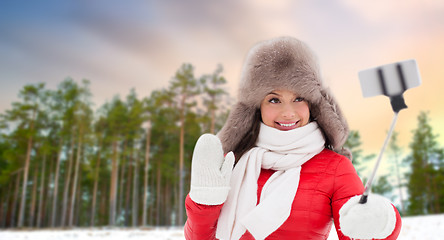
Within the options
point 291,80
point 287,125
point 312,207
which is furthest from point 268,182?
point 291,80

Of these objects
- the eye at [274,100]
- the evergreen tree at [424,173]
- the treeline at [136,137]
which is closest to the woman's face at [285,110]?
the eye at [274,100]

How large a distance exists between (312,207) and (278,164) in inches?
11.9

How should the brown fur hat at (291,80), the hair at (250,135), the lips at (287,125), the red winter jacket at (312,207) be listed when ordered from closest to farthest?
the red winter jacket at (312,207)
the brown fur hat at (291,80)
the lips at (287,125)
the hair at (250,135)

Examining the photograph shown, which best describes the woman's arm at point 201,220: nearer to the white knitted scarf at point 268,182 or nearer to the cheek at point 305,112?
the white knitted scarf at point 268,182

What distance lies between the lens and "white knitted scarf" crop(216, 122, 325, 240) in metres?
1.71

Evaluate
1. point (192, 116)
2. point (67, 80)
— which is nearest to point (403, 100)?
point (192, 116)

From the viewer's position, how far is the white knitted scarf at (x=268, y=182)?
171 cm

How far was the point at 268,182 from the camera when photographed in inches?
73.2

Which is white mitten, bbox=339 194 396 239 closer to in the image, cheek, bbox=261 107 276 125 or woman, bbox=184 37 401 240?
woman, bbox=184 37 401 240

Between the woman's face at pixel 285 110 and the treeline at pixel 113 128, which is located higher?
the treeline at pixel 113 128

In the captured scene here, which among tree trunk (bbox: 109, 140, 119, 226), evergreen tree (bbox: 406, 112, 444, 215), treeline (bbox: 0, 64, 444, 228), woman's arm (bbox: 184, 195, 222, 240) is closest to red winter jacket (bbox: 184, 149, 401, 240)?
woman's arm (bbox: 184, 195, 222, 240)

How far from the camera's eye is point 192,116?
58.7 ft

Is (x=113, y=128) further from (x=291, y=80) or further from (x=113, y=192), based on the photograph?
(x=291, y=80)

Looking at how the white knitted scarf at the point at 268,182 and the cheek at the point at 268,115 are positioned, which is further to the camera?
the cheek at the point at 268,115
